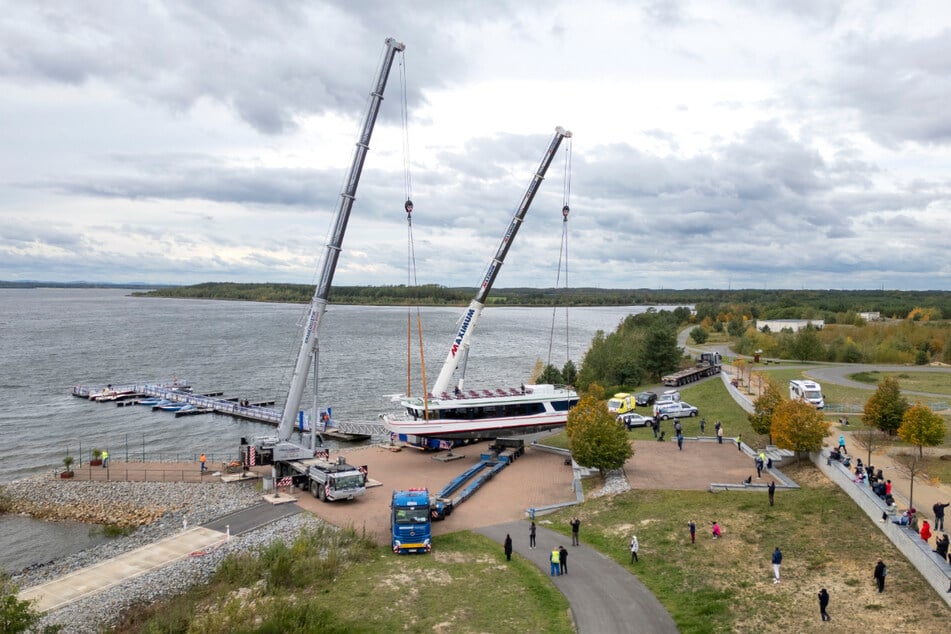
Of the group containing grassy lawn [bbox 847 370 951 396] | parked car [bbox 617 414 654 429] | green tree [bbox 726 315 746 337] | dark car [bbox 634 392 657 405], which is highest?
green tree [bbox 726 315 746 337]

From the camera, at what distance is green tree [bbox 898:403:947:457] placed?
97.7 feet

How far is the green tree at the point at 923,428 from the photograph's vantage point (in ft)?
97.7

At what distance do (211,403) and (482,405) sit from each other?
38960 mm

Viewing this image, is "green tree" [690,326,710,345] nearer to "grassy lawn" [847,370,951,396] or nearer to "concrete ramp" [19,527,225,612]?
"grassy lawn" [847,370,951,396]

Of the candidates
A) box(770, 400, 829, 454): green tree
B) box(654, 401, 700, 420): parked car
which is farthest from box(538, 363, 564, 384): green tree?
box(770, 400, 829, 454): green tree

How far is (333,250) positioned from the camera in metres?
36.6

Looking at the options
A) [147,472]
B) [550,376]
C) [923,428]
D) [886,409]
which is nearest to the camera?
[923,428]

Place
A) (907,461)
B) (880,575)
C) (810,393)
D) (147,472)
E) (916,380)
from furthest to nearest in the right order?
(916,380) → (810,393) → (147,472) → (907,461) → (880,575)

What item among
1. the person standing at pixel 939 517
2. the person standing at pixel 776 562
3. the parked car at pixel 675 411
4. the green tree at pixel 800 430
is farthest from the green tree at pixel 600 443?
the parked car at pixel 675 411

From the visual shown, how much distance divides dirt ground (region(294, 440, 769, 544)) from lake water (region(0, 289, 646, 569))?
11625mm

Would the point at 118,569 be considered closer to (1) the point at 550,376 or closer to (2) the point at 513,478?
(2) the point at 513,478

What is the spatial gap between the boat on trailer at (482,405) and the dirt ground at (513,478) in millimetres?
1903

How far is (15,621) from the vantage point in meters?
16.8

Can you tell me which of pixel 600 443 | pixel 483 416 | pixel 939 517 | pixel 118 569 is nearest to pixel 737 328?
pixel 483 416
